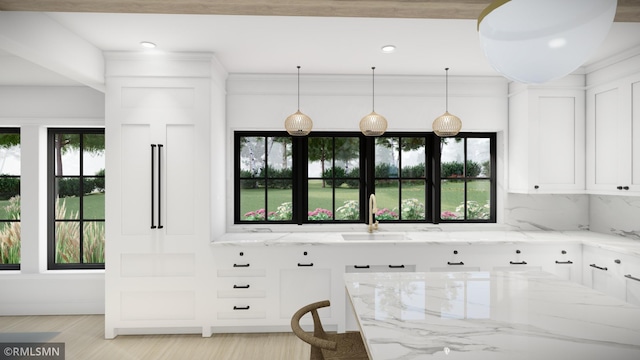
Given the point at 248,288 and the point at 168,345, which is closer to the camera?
the point at 168,345

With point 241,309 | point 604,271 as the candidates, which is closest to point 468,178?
point 604,271

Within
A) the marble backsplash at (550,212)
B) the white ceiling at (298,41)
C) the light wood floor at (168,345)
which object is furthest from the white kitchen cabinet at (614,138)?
the light wood floor at (168,345)

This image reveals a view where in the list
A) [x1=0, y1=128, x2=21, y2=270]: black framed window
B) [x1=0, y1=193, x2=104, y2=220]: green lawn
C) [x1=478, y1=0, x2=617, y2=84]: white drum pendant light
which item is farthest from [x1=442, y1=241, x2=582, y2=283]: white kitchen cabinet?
[x1=0, y1=128, x2=21, y2=270]: black framed window

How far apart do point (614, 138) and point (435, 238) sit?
1.81 meters

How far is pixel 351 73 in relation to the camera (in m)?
3.73

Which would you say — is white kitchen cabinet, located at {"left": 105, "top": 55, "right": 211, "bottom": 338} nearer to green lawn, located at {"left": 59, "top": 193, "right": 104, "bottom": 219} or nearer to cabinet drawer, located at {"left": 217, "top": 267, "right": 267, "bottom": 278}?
cabinet drawer, located at {"left": 217, "top": 267, "right": 267, "bottom": 278}

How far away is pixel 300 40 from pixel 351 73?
3.18 feet

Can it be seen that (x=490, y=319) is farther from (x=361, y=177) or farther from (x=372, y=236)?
(x=361, y=177)

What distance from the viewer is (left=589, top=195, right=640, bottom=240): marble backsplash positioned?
3.41 metres

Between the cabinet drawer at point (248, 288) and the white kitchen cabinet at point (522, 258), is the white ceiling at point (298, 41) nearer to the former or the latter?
the white kitchen cabinet at point (522, 258)

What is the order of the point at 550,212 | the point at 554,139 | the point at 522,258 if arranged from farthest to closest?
the point at 550,212, the point at 554,139, the point at 522,258

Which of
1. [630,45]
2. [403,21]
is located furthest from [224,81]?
[630,45]

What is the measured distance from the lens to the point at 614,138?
3.28 metres

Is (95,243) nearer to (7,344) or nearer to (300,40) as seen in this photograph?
(7,344)
